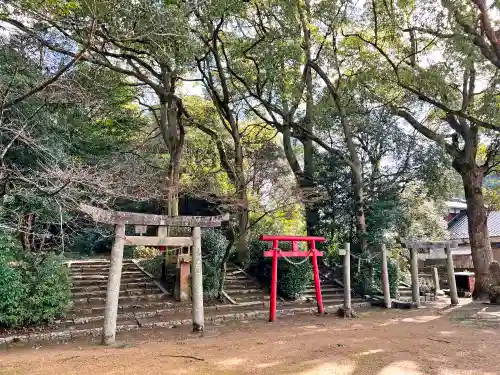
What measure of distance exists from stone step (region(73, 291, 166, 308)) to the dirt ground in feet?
8.22

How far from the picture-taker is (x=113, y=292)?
7.34 metres

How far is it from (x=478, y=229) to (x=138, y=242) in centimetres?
1183

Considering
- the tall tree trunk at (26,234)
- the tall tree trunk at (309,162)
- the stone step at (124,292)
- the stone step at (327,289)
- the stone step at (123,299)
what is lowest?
the stone step at (327,289)

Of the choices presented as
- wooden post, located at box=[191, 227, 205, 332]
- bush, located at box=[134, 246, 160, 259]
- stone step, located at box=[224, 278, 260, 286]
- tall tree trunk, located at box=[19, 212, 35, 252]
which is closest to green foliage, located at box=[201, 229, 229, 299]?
stone step, located at box=[224, 278, 260, 286]

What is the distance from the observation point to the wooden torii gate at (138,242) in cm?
721

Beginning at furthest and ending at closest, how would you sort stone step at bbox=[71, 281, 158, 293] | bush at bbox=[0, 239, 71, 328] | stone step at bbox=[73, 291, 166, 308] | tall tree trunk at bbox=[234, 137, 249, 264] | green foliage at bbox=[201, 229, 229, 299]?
1. tall tree trunk at bbox=[234, 137, 249, 264]
2. green foliage at bbox=[201, 229, 229, 299]
3. stone step at bbox=[71, 281, 158, 293]
4. stone step at bbox=[73, 291, 166, 308]
5. bush at bbox=[0, 239, 71, 328]

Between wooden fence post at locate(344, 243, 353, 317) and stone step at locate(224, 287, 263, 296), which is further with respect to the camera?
stone step at locate(224, 287, 263, 296)

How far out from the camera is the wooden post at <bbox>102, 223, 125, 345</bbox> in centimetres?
718

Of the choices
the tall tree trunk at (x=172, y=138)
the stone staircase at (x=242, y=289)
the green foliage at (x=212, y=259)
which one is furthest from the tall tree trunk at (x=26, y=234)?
the stone staircase at (x=242, y=289)

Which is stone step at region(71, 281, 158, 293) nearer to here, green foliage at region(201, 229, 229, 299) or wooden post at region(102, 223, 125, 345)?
green foliage at region(201, 229, 229, 299)

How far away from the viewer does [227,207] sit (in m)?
11.9

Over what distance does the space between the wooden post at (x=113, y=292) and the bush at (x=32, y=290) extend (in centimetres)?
200

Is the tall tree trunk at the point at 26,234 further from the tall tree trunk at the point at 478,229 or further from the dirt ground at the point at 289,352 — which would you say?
the tall tree trunk at the point at 478,229

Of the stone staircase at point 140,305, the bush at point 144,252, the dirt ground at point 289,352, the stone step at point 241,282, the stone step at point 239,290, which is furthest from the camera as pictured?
the bush at point 144,252
